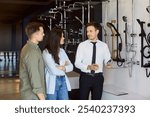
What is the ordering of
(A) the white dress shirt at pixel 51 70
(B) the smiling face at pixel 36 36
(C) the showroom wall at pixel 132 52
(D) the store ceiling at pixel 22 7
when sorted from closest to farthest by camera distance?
(B) the smiling face at pixel 36 36
(A) the white dress shirt at pixel 51 70
(C) the showroom wall at pixel 132 52
(D) the store ceiling at pixel 22 7

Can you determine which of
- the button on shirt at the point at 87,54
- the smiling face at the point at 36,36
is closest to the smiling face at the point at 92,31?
the button on shirt at the point at 87,54

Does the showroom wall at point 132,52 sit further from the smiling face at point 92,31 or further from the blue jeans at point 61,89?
the blue jeans at point 61,89

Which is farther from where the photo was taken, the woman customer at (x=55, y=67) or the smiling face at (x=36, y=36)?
the woman customer at (x=55, y=67)

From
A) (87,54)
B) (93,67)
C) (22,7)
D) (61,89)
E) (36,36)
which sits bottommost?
(61,89)

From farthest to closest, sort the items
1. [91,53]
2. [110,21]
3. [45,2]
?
[45,2]
[110,21]
[91,53]

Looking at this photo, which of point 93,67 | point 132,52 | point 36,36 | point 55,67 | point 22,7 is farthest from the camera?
point 22,7

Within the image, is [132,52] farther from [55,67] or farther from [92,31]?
[55,67]

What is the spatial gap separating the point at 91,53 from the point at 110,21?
145cm

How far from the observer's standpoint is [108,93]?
3.43 m

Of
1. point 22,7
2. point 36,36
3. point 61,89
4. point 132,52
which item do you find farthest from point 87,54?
point 22,7

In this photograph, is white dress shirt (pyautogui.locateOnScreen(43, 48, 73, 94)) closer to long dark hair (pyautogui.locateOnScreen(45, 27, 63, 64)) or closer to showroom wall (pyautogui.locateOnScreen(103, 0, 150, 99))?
long dark hair (pyautogui.locateOnScreen(45, 27, 63, 64))

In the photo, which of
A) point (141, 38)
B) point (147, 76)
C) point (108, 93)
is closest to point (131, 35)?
point (141, 38)

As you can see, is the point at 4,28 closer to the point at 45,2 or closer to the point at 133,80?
the point at 45,2

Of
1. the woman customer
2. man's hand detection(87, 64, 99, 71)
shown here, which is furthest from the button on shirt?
the woman customer
